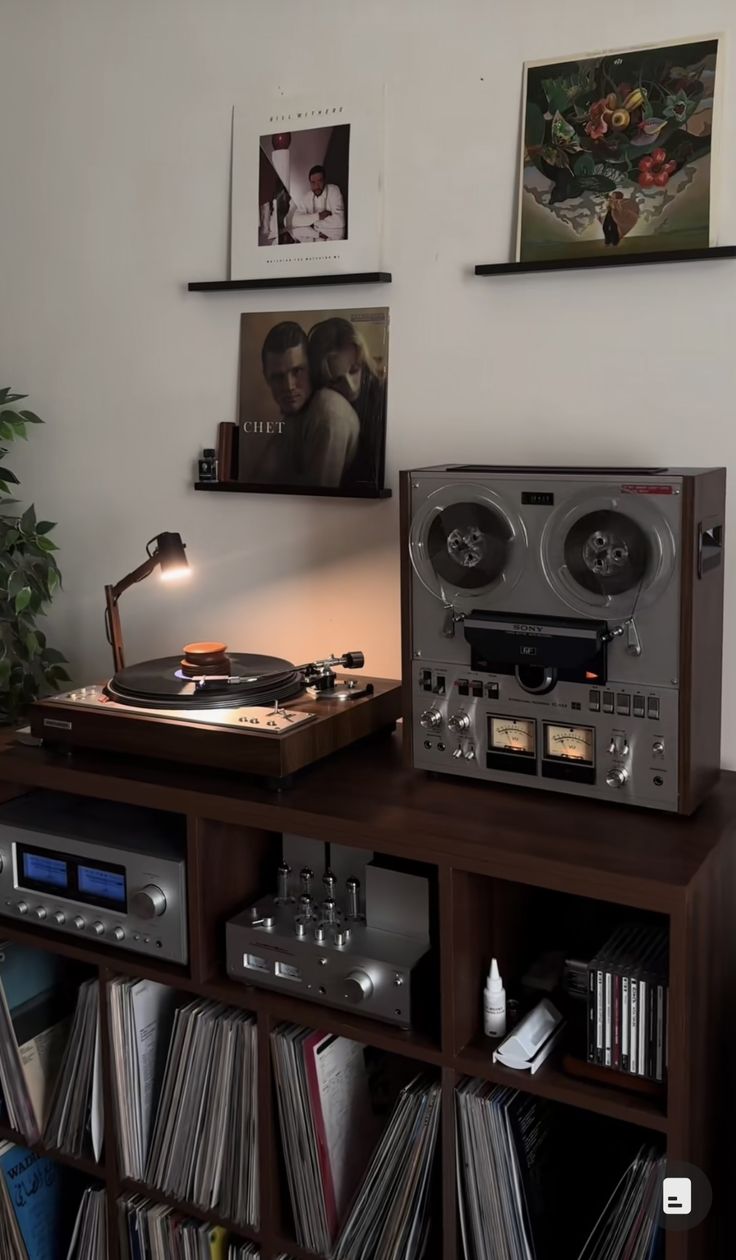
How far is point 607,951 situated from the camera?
1421mm

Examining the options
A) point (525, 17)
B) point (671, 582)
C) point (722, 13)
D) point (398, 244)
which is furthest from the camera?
point (398, 244)

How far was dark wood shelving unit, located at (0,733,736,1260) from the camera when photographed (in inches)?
51.8

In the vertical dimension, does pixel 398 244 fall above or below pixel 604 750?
above

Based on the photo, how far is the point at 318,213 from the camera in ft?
6.42

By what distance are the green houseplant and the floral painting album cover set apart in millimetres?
1004

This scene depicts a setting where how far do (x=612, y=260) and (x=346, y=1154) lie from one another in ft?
4.28

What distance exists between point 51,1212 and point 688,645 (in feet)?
4.67

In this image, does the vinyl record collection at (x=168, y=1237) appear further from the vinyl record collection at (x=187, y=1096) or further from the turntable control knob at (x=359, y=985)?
the turntable control knob at (x=359, y=985)

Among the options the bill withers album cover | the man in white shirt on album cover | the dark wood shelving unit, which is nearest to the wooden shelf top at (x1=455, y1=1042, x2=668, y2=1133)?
the dark wood shelving unit

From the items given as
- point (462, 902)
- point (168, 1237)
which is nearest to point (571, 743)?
point (462, 902)

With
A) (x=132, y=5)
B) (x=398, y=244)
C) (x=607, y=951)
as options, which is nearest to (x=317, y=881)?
(x=607, y=951)

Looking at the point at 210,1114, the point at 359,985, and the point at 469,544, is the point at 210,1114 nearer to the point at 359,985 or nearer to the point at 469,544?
the point at 359,985

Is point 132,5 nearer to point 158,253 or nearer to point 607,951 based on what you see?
point 158,253

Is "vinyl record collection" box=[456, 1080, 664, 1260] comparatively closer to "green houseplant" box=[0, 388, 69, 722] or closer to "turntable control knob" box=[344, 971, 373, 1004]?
"turntable control knob" box=[344, 971, 373, 1004]
